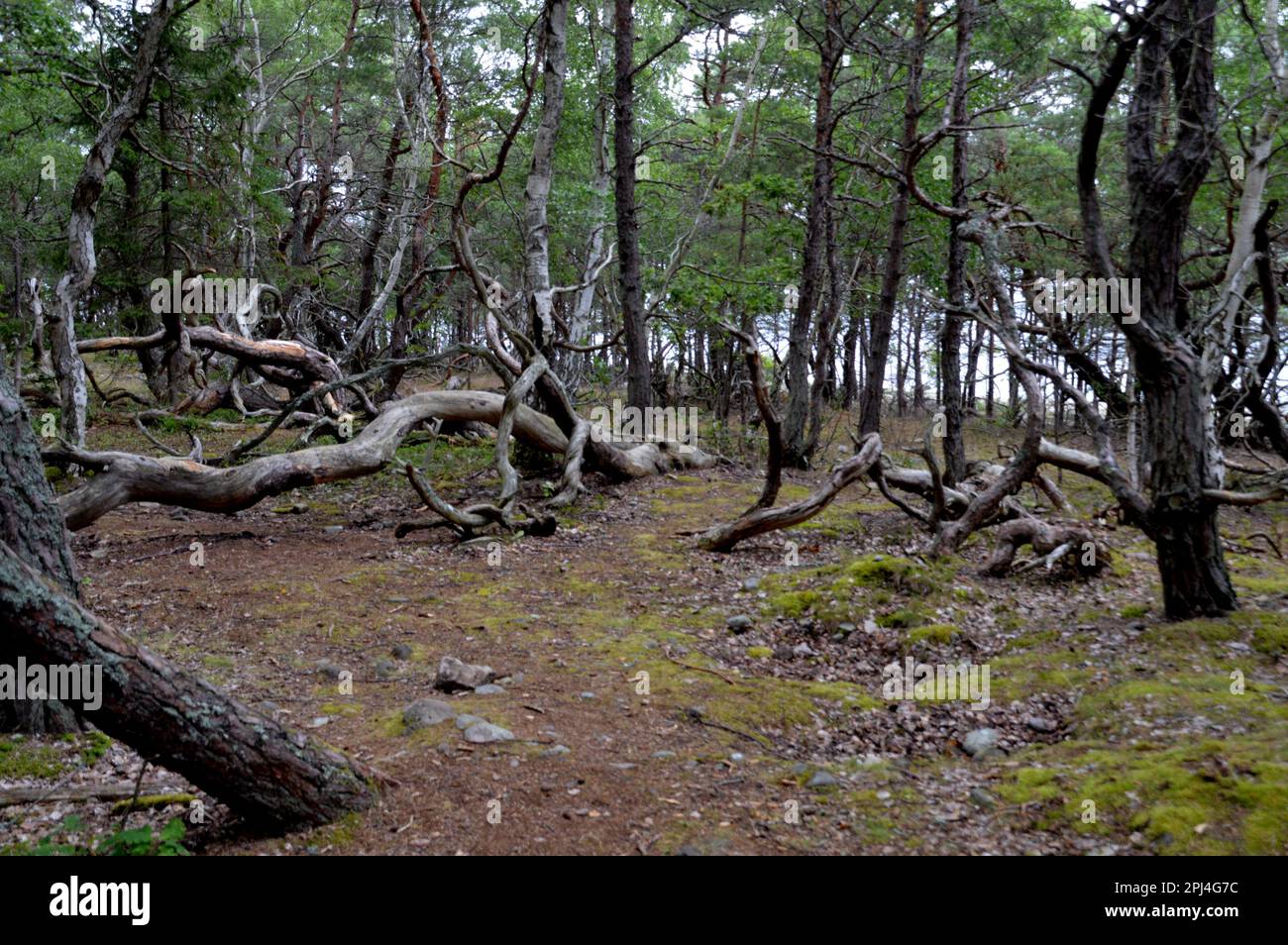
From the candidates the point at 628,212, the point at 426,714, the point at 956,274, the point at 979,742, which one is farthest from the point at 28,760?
the point at 956,274

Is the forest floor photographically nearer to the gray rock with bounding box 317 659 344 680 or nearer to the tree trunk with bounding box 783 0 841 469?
the gray rock with bounding box 317 659 344 680

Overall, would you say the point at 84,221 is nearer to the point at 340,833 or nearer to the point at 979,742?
the point at 340,833

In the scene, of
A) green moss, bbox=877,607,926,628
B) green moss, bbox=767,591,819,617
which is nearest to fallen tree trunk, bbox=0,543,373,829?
green moss, bbox=767,591,819,617

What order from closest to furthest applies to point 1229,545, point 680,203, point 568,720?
point 568,720 → point 1229,545 → point 680,203

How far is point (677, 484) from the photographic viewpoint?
12.4 metres

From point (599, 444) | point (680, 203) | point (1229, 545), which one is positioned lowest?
point (1229, 545)

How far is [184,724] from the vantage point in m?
3.13

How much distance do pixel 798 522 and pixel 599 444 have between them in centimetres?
351

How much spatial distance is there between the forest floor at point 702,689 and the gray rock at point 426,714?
0.40 feet

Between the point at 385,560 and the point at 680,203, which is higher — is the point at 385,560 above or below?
below

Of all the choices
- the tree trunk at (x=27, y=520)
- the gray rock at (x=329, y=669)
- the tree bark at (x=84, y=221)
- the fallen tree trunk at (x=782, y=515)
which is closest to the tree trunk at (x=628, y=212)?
the fallen tree trunk at (x=782, y=515)

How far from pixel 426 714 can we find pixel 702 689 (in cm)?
177
